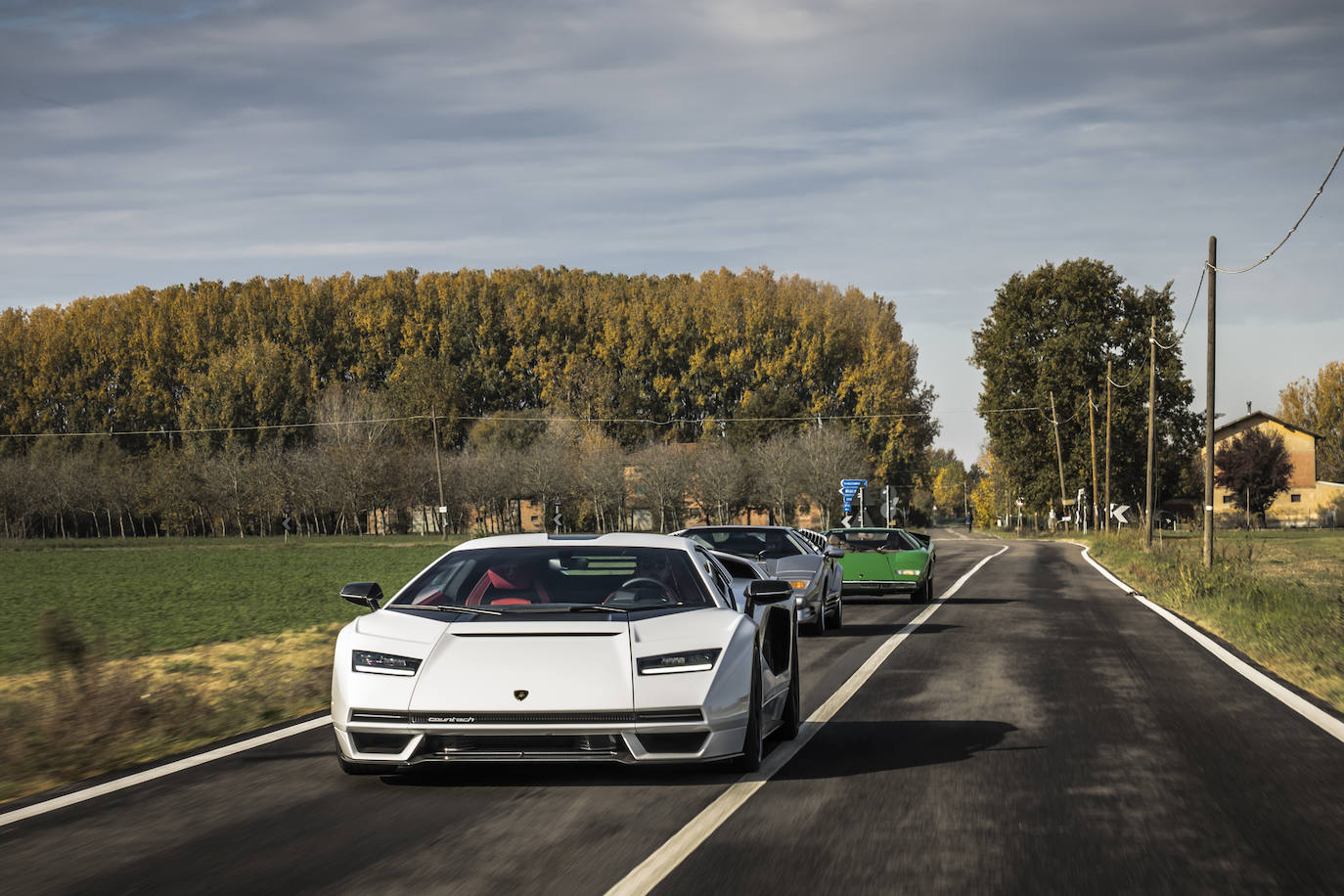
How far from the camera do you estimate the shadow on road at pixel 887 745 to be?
25.9 ft

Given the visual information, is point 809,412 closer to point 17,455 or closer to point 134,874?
point 17,455

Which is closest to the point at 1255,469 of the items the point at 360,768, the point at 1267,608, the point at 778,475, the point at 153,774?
the point at 778,475

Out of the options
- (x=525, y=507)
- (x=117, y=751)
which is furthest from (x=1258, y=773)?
(x=525, y=507)

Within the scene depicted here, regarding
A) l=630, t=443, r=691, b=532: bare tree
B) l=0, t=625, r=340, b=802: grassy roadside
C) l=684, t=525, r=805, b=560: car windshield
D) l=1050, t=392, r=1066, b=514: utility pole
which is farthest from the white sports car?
l=630, t=443, r=691, b=532: bare tree

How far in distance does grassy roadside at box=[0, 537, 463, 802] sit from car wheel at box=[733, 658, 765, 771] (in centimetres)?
371

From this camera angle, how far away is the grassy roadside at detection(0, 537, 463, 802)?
9094 millimetres

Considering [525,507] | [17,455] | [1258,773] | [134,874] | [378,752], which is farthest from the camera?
[525,507]

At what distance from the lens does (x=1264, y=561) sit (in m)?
43.6

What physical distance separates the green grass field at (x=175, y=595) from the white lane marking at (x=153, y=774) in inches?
82.3

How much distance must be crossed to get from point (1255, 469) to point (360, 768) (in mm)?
102736

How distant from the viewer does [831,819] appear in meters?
6.48

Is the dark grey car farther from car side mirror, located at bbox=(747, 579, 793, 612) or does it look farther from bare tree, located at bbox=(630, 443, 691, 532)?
bare tree, located at bbox=(630, 443, 691, 532)

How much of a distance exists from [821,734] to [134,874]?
474 cm

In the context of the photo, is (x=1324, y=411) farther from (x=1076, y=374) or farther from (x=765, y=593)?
(x=765, y=593)
